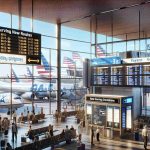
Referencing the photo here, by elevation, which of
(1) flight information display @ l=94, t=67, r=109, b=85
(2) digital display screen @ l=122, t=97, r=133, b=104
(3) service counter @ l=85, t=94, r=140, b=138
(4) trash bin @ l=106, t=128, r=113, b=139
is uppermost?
(1) flight information display @ l=94, t=67, r=109, b=85

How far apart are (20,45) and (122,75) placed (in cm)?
865

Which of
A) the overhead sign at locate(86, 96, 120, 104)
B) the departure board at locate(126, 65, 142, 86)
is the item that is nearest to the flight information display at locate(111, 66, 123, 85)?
the departure board at locate(126, 65, 142, 86)

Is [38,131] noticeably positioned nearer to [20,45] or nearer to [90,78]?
[90,78]

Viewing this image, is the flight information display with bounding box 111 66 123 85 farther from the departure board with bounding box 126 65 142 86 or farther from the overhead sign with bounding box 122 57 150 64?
the overhead sign with bounding box 122 57 150 64

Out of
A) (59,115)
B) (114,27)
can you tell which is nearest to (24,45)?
(59,115)

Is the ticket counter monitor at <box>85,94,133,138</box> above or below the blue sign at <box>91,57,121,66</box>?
below

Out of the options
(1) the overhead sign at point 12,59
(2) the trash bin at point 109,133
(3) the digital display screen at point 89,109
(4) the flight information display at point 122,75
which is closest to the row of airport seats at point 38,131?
(3) the digital display screen at point 89,109

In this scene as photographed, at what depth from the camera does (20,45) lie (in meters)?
11.6

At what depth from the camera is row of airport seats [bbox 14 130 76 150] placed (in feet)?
45.4

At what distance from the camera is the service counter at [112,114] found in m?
18.0

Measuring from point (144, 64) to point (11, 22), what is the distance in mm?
10189

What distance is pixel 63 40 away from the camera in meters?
27.1

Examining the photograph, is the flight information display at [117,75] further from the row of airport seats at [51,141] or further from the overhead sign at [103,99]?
the row of airport seats at [51,141]

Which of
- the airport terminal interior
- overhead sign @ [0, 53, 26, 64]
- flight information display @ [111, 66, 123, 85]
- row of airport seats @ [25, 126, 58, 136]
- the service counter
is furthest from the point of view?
flight information display @ [111, 66, 123, 85]
